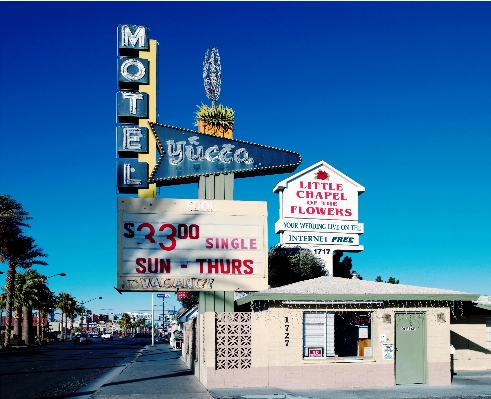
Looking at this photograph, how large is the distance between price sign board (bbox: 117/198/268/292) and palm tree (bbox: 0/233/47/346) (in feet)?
139

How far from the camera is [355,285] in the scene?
19.8 m

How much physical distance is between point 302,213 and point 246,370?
18.3m

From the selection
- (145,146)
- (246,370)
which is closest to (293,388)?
(246,370)

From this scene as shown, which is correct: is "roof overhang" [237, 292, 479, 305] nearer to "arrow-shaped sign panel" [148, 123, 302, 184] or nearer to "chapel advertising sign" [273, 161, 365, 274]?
"arrow-shaped sign panel" [148, 123, 302, 184]

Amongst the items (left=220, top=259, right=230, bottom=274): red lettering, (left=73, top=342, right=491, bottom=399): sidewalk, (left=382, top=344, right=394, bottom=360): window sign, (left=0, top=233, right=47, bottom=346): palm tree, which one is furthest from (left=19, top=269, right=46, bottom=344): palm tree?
(left=382, top=344, right=394, bottom=360): window sign

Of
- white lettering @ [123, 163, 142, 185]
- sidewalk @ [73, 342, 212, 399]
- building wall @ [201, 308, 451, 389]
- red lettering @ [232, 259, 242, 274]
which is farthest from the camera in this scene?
white lettering @ [123, 163, 142, 185]

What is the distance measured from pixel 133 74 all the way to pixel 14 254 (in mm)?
44492

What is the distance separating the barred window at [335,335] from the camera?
18641 millimetres

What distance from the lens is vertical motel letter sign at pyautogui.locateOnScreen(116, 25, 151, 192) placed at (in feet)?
64.6

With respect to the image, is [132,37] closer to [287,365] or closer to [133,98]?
[133,98]

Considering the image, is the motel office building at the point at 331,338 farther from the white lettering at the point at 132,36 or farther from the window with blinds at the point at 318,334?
the white lettering at the point at 132,36

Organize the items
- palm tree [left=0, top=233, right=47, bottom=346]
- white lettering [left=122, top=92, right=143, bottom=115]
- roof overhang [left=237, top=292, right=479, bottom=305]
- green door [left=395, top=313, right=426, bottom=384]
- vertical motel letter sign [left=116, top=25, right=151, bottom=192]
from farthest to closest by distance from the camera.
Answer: palm tree [left=0, top=233, right=47, bottom=346]
white lettering [left=122, top=92, right=143, bottom=115]
vertical motel letter sign [left=116, top=25, right=151, bottom=192]
green door [left=395, top=313, right=426, bottom=384]
roof overhang [left=237, top=292, right=479, bottom=305]

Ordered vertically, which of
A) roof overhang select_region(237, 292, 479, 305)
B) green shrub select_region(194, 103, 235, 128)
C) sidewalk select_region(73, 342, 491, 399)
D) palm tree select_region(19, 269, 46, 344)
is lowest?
palm tree select_region(19, 269, 46, 344)

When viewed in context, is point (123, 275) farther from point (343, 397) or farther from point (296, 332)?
point (343, 397)
